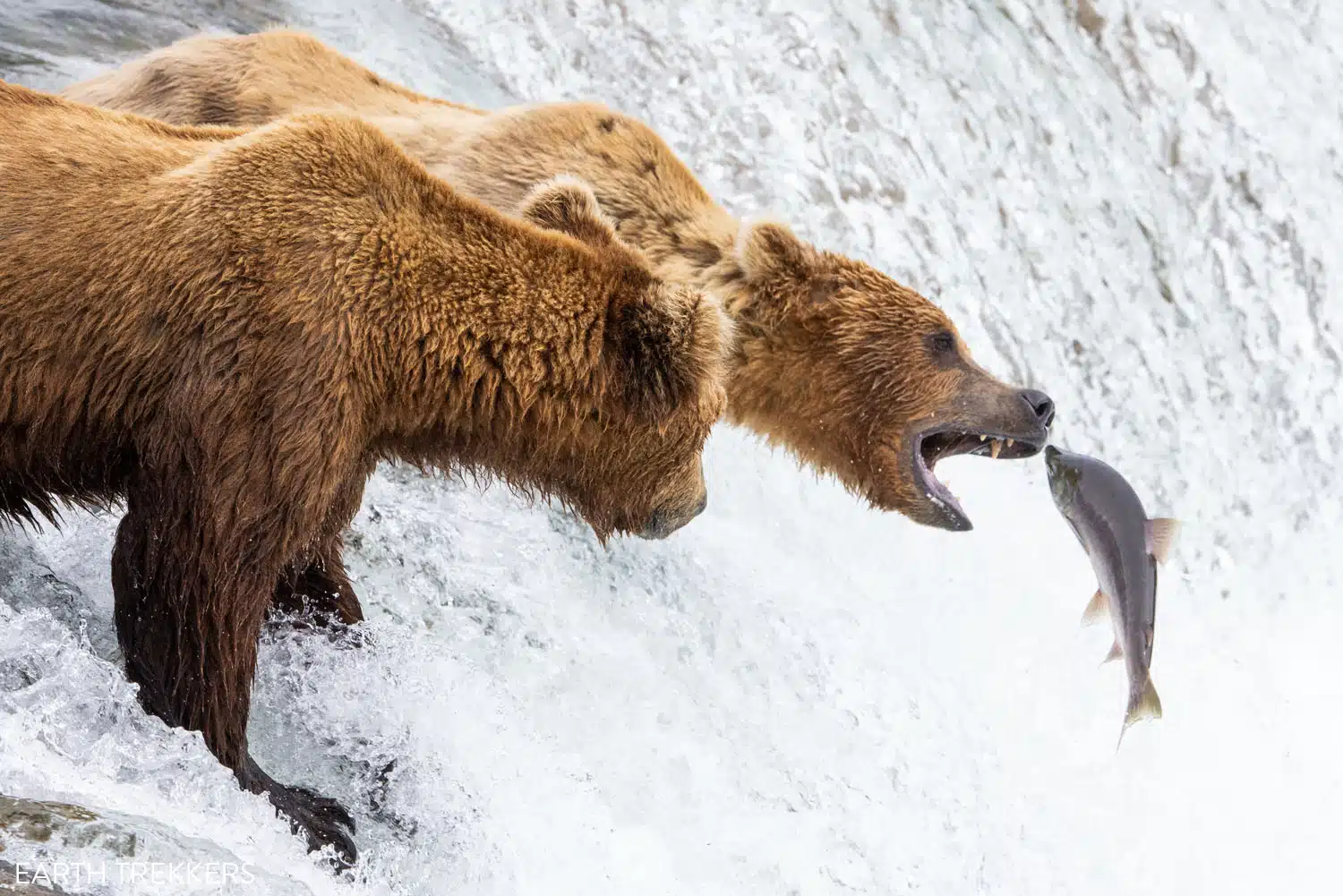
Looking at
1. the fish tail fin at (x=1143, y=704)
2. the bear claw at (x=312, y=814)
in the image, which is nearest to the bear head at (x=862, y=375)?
the fish tail fin at (x=1143, y=704)

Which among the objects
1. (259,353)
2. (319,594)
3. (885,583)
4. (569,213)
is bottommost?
(885,583)

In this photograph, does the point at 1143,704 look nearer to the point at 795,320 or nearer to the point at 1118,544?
the point at 1118,544

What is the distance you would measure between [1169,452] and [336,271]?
6.18m

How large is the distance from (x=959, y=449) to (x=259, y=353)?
3.09 m

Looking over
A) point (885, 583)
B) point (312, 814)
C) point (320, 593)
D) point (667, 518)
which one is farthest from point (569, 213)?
point (885, 583)

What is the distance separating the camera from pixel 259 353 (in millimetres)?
3555

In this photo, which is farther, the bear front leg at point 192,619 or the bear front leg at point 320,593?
the bear front leg at point 320,593

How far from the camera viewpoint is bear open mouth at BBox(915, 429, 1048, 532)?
5.61 meters

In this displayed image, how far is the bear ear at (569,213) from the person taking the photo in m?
4.25

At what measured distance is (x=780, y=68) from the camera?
897 cm

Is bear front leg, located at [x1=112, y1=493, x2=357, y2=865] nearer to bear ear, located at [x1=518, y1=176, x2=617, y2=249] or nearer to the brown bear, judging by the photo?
the brown bear

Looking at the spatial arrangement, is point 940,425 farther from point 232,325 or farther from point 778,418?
point 232,325

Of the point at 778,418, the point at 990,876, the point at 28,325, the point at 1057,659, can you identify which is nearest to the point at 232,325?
the point at 28,325

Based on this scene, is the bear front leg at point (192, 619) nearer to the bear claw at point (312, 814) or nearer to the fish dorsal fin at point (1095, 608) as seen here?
the bear claw at point (312, 814)
